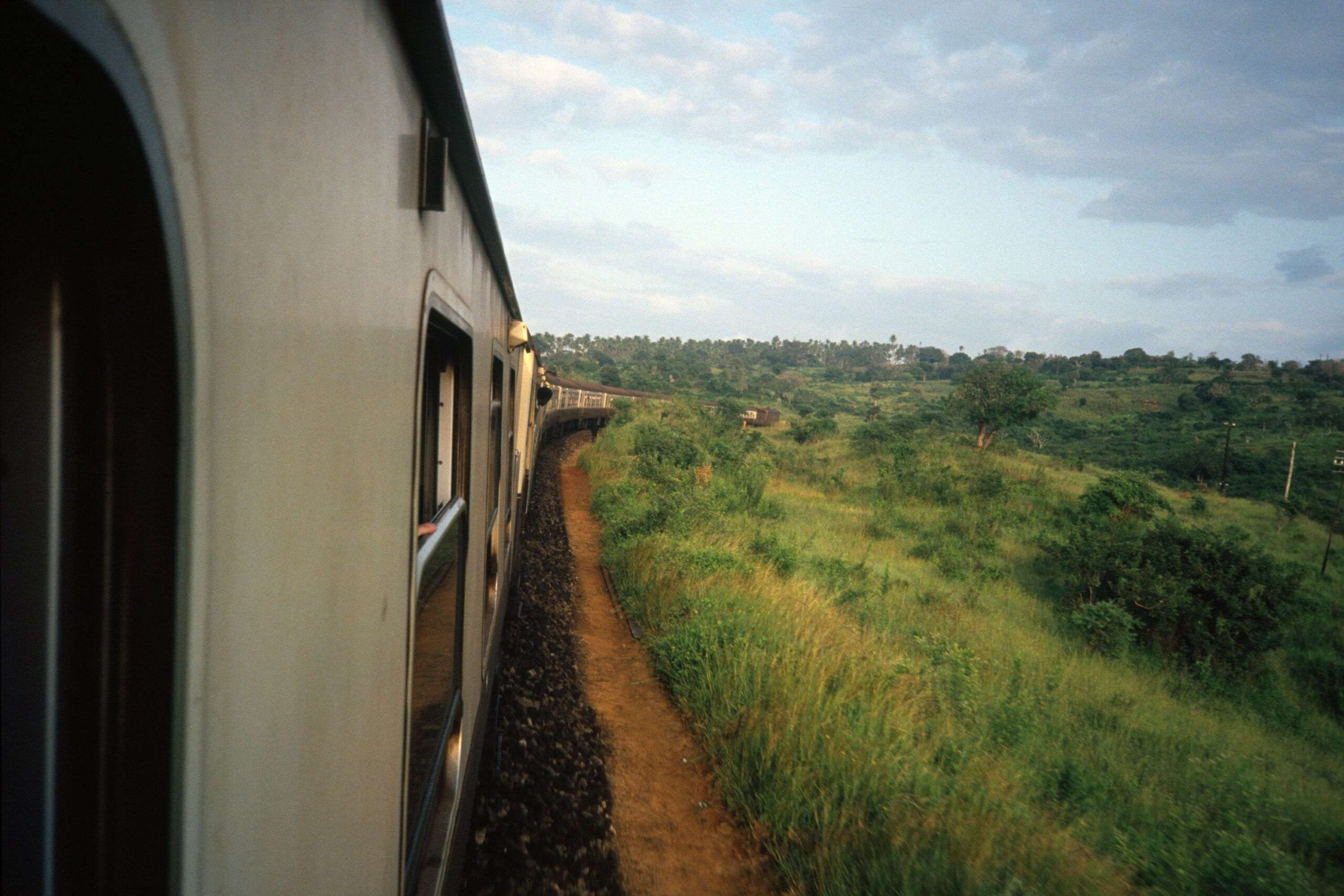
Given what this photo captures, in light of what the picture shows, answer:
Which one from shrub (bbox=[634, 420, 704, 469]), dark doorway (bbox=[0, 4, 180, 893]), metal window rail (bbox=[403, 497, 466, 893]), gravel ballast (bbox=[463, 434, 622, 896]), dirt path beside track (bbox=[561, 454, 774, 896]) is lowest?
dirt path beside track (bbox=[561, 454, 774, 896])

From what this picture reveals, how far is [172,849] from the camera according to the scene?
0.62 metres

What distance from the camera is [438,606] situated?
240cm

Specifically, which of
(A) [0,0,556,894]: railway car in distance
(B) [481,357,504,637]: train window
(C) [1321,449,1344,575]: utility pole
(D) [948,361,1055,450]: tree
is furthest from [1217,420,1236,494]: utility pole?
(A) [0,0,556,894]: railway car in distance

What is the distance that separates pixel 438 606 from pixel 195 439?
73.6 inches

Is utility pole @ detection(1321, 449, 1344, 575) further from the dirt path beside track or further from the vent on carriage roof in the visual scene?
the vent on carriage roof

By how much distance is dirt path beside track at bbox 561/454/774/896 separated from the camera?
405 centimetres

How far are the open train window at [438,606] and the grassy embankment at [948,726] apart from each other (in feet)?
7.11

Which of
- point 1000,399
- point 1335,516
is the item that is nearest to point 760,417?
point 1000,399

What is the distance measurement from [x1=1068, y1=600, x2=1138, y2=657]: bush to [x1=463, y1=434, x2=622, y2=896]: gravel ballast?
782 centimetres

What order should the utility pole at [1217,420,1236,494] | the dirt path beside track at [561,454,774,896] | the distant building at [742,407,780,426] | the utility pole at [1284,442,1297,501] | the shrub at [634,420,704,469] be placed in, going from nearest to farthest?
the dirt path beside track at [561,454,774,896]
the shrub at [634,420,704,469]
the utility pole at [1284,442,1297,501]
the utility pole at [1217,420,1236,494]
the distant building at [742,407,780,426]

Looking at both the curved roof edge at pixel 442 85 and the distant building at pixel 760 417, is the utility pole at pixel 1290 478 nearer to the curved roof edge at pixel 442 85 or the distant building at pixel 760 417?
the distant building at pixel 760 417

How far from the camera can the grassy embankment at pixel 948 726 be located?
3793 millimetres

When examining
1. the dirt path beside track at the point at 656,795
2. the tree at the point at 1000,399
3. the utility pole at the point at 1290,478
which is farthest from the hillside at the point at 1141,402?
the dirt path beside track at the point at 656,795

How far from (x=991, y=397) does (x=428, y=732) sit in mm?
41095
